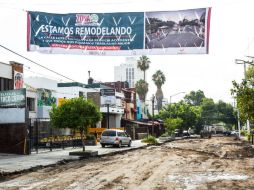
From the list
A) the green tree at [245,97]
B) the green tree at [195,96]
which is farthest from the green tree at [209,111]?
the green tree at [245,97]

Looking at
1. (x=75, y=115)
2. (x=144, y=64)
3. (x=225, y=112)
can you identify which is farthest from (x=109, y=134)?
(x=225, y=112)

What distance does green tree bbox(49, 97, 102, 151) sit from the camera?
985 inches

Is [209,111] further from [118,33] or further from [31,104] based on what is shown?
[118,33]

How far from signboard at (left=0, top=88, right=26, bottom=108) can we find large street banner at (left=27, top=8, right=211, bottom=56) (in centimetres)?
1127

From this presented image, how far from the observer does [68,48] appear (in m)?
15.3

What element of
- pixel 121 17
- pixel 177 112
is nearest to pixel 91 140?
pixel 121 17

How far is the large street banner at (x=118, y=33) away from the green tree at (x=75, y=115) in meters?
10.2

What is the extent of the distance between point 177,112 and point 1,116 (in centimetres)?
5783

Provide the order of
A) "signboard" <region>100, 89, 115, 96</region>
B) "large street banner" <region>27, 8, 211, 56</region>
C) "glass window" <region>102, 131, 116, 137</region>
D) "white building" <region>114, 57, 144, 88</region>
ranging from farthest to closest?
"white building" <region>114, 57, 144, 88</region>
"signboard" <region>100, 89, 115, 96</region>
"glass window" <region>102, 131, 116, 137</region>
"large street banner" <region>27, 8, 211, 56</region>

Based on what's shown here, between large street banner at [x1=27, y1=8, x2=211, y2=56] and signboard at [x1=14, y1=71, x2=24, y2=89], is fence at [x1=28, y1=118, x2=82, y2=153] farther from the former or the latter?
large street banner at [x1=27, y1=8, x2=211, y2=56]

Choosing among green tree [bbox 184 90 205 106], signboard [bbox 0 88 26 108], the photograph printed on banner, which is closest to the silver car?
signboard [bbox 0 88 26 108]

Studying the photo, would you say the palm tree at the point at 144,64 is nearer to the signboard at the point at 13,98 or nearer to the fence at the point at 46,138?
the fence at the point at 46,138

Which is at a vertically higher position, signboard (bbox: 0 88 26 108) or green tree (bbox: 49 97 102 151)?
signboard (bbox: 0 88 26 108)

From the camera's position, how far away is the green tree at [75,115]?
2503cm
